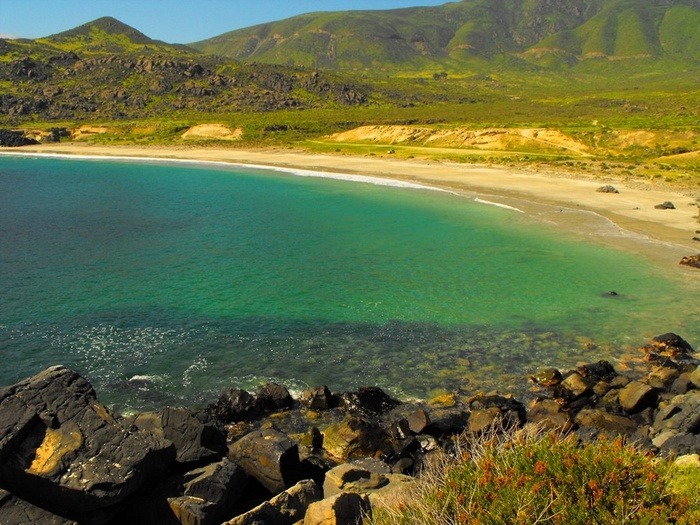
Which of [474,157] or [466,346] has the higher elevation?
[474,157]

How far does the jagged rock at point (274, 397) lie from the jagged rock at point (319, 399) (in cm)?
47

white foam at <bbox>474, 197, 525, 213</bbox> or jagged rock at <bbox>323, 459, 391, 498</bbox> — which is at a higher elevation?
white foam at <bbox>474, 197, 525, 213</bbox>

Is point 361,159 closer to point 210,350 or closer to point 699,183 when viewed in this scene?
point 699,183

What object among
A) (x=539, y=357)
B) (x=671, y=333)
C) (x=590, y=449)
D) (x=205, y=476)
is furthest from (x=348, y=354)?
(x=590, y=449)

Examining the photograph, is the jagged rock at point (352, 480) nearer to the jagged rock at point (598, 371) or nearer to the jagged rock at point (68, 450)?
the jagged rock at point (68, 450)

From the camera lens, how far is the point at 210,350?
2205 cm

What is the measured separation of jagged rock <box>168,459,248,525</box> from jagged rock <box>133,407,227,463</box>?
86 centimetres

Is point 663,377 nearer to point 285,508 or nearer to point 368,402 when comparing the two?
point 368,402

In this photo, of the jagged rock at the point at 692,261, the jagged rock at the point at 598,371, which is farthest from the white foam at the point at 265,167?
the jagged rock at the point at 598,371

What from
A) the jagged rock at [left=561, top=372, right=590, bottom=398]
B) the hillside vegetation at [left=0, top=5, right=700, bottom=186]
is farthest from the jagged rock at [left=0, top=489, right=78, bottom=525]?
the hillside vegetation at [left=0, top=5, right=700, bottom=186]

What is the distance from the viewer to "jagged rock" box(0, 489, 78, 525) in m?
9.81

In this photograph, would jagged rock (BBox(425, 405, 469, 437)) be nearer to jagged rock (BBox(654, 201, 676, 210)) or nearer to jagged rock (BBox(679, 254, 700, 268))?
jagged rock (BBox(679, 254, 700, 268))

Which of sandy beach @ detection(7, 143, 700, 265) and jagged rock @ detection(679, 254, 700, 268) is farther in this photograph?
sandy beach @ detection(7, 143, 700, 265)

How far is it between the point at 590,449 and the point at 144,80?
17461cm
